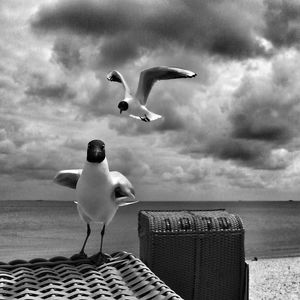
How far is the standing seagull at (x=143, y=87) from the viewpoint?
13.5 ft

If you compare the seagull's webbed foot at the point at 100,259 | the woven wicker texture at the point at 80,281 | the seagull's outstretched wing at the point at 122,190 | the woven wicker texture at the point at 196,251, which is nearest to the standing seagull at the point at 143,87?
the woven wicker texture at the point at 196,251

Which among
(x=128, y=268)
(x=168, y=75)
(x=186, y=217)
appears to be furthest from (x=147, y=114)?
(x=128, y=268)

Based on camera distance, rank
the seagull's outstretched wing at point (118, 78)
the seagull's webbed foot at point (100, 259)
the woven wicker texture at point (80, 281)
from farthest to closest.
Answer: the seagull's outstretched wing at point (118, 78), the seagull's webbed foot at point (100, 259), the woven wicker texture at point (80, 281)

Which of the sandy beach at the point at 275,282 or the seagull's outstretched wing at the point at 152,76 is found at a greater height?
the seagull's outstretched wing at the point at 152,76

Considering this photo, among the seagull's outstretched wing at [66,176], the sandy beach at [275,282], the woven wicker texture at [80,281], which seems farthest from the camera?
the sandy beach at [275,282]

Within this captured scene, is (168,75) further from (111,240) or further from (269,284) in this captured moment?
(111,240)

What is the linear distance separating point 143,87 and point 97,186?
2.07m

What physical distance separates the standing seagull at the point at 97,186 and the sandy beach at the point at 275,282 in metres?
6.12

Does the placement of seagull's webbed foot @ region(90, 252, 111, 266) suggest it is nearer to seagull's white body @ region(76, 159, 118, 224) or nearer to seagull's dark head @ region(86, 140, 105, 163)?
seagull's white body @ region(76, 159, 118, 224)

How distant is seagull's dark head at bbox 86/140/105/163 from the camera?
2723 mm

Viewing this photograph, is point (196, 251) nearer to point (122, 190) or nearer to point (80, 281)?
point (122, 190)

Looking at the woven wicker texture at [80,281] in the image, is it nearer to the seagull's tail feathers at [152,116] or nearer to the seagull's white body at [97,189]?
the seagull's white body at [97,189]

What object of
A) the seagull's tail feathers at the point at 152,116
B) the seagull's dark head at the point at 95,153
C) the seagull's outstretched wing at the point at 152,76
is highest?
the seagull's outstretched wing at the point at 152,76

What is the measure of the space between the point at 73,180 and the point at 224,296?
180cm
